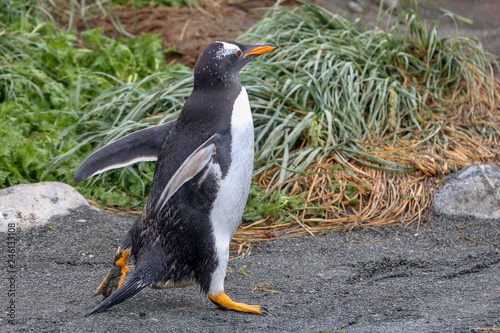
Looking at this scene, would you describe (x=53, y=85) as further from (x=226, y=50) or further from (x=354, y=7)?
(x=354, y=7)

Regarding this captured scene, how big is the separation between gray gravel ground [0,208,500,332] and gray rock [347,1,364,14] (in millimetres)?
3827

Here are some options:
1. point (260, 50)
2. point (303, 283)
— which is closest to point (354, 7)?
point (260, 50)

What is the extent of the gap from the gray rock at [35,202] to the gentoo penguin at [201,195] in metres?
0.96

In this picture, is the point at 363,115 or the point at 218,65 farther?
the point at 363,115

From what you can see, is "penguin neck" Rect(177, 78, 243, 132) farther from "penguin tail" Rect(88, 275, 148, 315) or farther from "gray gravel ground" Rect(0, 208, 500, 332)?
"gray gravel ground" Rect(0, 208, 500, 332)

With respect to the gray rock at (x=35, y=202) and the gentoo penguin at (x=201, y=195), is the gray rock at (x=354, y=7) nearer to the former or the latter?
the gray rock at (x=35, y=202)

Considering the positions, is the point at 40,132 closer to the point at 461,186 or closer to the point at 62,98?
the point at 62,98

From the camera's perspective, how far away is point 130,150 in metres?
3.17

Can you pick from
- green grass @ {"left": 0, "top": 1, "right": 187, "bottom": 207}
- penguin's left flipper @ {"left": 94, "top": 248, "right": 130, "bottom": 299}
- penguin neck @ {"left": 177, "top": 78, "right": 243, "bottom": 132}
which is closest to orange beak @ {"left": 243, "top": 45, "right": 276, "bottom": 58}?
penguin neck @ {"left": 177, "top": 78, "right": 243, "bottom": 132}

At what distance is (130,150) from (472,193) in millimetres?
2494

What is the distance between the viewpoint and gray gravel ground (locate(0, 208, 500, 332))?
2682 millimetres

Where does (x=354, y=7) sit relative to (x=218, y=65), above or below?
below

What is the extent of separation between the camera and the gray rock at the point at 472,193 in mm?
4199

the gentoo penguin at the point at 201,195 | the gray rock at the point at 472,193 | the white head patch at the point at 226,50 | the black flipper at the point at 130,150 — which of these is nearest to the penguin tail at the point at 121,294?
the gentoo penguin at the point at 201,195
